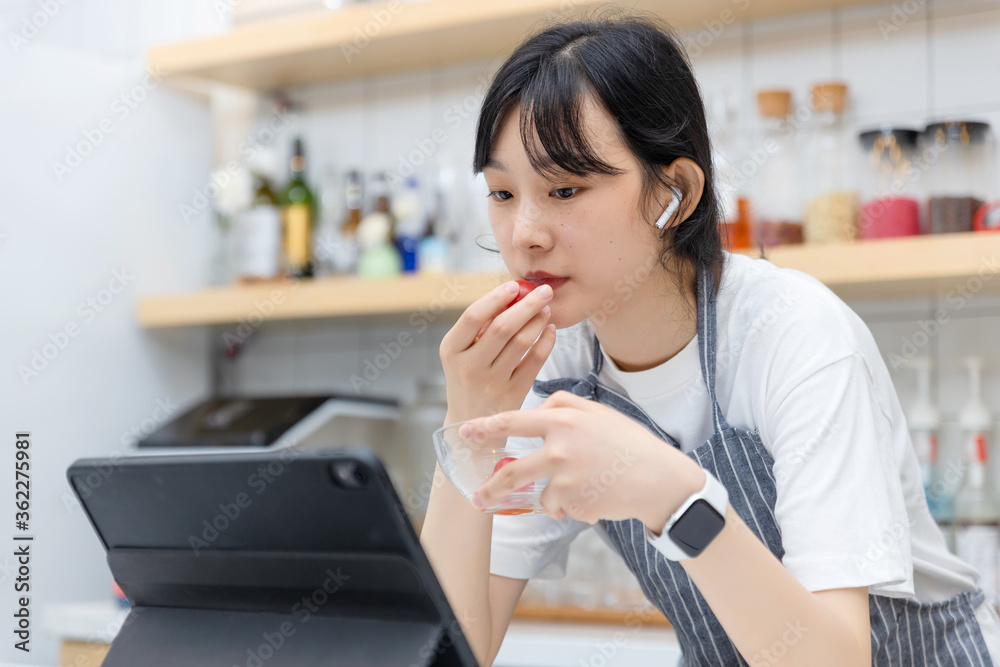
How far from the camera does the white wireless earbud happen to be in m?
0.89

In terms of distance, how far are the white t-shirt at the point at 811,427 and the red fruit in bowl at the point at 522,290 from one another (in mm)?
174

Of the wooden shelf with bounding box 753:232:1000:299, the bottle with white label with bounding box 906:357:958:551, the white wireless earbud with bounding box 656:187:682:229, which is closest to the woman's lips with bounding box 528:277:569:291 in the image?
the white wireless earbud with bounding box 656:187:682:229

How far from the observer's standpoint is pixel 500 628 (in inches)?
40.1

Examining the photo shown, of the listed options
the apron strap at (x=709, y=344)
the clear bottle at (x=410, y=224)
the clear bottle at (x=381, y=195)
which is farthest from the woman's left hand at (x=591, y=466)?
the clear bottle at (x=381, y=195)

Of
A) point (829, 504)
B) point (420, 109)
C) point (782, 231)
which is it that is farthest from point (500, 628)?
point (420, 109)

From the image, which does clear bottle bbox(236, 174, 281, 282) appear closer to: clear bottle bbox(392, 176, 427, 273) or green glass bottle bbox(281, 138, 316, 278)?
green glass bottle bbox(281, 138, 316, 278)

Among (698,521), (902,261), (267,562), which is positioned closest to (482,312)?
(698,521)

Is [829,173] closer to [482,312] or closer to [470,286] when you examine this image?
[470,286]

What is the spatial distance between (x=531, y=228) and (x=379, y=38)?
4.15 ft

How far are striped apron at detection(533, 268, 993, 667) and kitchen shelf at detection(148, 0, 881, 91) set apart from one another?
97 centimetres

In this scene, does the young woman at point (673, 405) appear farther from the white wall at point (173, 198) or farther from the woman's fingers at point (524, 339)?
the white wall at point (173, 198)

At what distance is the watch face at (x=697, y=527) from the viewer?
2.12ft

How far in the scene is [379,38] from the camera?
1961mm

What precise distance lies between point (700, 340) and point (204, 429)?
4.44 ft
